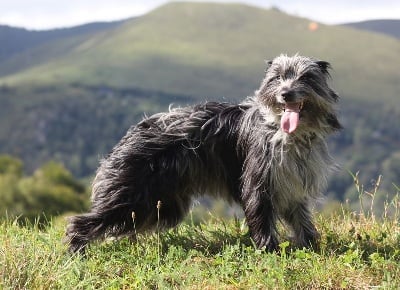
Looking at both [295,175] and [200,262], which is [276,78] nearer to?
[295,175]

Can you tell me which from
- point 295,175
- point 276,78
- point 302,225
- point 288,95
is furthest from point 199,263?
point 276,78

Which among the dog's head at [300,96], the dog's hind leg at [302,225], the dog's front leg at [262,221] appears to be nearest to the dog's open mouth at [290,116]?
the dog's head at [300,96]

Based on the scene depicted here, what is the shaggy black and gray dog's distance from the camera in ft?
21.7

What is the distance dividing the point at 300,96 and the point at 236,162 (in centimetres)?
105

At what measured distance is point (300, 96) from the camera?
6.43 meters

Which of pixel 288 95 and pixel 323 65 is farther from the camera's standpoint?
pixel 323 65

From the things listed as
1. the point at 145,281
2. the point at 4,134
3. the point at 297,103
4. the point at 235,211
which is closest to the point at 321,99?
the point at 297,103

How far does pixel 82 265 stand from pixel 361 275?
227 centimetres

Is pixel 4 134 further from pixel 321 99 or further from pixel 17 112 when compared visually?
pixel 321 99

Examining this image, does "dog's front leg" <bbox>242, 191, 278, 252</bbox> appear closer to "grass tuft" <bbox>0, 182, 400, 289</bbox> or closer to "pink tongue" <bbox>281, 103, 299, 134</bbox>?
"grass tuft" <bbox>0, 182, 400, 289</bbox>

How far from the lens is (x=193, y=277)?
5.85m

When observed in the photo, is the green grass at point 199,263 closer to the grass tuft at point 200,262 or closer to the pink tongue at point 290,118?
the grass tuft at point 200,262

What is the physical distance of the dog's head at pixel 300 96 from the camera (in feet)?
21.2

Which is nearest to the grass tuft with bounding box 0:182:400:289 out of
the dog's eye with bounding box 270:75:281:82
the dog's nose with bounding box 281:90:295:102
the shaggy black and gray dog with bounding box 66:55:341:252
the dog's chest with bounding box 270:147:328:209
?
the shaggy black and gray dog with bounding box 66:55:341:252
